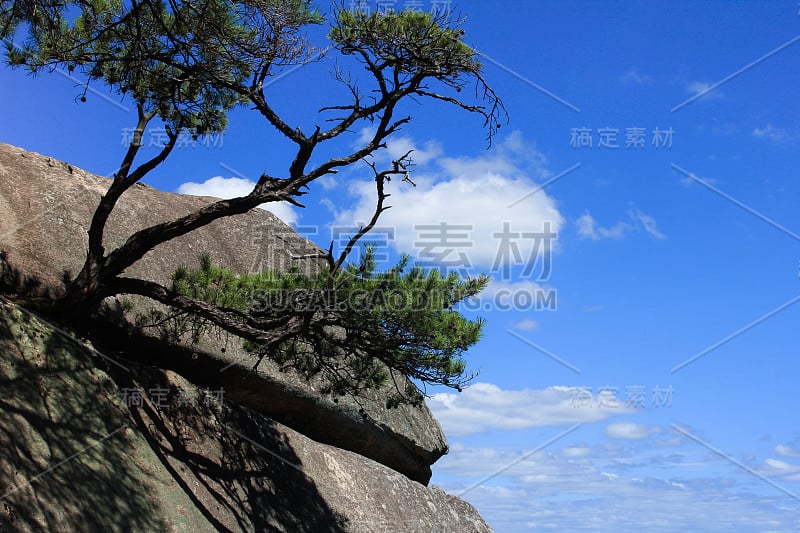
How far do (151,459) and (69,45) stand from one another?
16.4 ft

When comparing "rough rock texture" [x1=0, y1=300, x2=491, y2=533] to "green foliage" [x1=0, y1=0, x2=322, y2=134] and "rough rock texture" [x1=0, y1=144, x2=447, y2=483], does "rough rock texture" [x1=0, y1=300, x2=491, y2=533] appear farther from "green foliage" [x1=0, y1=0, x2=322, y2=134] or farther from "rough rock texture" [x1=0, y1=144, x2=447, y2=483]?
"green foliage" [x1=0, y1=0, x2=322, y2=134]

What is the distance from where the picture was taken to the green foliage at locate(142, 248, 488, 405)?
8289mm

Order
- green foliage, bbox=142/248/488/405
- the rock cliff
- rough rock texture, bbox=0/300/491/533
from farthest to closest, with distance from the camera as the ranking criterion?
green foliage, bbox=142/248/488/405 → the rock cliff → rough rock texture, bbox=0/300/491/533

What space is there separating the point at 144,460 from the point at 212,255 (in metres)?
4.18

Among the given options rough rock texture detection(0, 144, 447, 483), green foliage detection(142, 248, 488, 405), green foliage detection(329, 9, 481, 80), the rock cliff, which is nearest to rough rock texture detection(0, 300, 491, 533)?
the rock cliff

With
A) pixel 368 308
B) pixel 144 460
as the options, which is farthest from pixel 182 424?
pixel 368 308

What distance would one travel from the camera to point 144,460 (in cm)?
822

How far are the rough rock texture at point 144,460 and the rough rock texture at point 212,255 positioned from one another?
0.47m

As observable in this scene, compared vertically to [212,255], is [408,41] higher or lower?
higher

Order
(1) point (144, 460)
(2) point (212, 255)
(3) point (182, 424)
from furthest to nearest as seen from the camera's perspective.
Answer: (2) point (212, 255) < (3) point (182, 424) < (1) point (144, 460)

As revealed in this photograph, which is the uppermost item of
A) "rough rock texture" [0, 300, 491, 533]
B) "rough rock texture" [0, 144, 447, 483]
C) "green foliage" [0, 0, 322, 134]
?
"green foliage" [0, 0, 322, 134]

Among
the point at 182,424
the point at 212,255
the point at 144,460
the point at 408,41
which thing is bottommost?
the point at 144,460

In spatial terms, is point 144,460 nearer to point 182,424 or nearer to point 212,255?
point 182,424

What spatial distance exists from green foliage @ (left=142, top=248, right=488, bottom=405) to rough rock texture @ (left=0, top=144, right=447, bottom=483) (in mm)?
Answer: 1144
